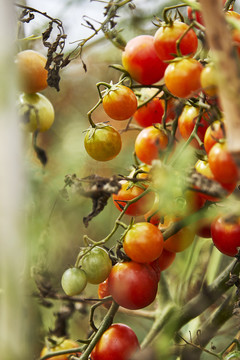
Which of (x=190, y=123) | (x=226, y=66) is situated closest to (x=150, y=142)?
(x=190, y=123)

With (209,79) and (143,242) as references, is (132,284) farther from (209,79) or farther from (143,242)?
(209,79)

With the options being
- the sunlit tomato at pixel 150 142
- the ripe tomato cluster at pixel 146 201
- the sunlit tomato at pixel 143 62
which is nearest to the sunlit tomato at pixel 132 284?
the ripe tomato cluster at pixel 146 201

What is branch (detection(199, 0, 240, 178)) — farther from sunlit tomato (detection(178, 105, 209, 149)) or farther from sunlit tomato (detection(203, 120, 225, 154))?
sunlit tomato (detection(178, 105, 209, 149))

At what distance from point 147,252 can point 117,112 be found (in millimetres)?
168

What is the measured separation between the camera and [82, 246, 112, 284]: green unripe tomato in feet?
→ 1.79

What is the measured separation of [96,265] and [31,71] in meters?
0.25

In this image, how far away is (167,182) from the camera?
0.34m

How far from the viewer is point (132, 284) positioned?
1.76 ft

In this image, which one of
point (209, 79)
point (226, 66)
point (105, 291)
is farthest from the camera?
point (105, 291)

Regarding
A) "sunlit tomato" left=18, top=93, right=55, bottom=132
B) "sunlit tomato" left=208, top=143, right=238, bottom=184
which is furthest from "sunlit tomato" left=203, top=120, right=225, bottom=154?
"sunlit tomato" left=18, top=93, right=55, bottom=132

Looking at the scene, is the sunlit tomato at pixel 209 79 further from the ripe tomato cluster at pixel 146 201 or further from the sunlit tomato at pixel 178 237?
the sunlit tomato at pixel 178 237

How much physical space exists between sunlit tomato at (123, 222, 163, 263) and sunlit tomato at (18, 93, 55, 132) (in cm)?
17

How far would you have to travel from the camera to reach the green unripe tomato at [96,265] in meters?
0.55

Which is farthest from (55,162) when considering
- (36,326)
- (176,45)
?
(176,45)
